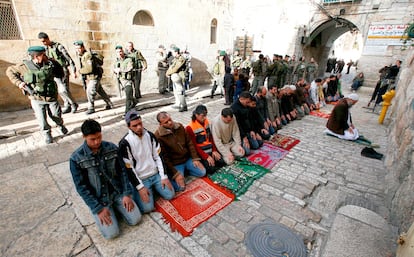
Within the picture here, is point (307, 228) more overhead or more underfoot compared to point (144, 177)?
more underfoot

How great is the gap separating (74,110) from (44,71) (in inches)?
101

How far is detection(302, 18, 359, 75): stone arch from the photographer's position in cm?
1394

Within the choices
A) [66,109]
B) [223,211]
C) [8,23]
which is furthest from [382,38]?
[8,23]

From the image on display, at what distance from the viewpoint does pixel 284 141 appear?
530 cm

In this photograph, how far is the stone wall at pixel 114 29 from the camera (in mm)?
6241

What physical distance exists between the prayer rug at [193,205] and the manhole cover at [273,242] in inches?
23.5

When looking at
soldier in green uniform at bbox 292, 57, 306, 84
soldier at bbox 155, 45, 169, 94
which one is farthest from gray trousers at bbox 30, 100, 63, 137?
soldier in green uniform at bbox 292, 57, 306, 84

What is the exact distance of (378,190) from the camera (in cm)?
346

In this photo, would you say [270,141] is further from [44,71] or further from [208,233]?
[44,71]

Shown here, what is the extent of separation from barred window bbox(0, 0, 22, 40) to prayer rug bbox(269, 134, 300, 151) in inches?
320

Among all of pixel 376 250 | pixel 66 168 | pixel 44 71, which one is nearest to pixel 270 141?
pixel 376 250

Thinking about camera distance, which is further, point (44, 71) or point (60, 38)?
point (60, 38)

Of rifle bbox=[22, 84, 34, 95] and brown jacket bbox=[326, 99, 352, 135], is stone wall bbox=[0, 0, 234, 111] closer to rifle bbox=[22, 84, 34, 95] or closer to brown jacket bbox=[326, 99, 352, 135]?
rifle bbox=[22, 84, 34, 95]

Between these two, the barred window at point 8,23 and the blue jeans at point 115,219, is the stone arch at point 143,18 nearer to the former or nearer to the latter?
the barred window at point 8,23
